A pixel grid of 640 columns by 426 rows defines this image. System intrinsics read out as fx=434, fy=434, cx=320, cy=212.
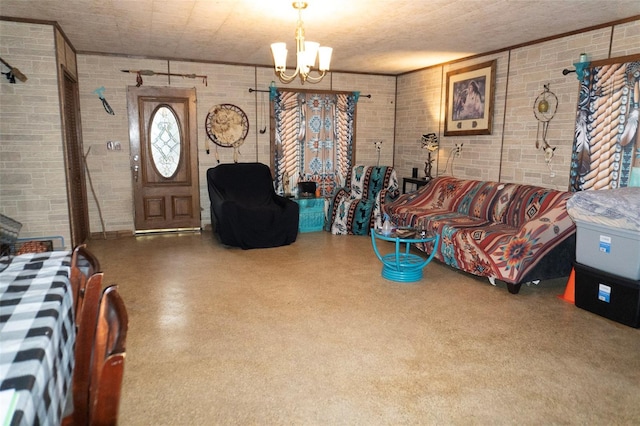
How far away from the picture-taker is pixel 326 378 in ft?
8.16

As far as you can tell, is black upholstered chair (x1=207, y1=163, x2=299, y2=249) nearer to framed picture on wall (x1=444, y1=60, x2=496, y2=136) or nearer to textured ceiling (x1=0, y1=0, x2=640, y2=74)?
textured ceiling (x1=0, y1=0, x2=640, y2=74)

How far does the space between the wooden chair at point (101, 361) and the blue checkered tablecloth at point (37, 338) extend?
0.06m

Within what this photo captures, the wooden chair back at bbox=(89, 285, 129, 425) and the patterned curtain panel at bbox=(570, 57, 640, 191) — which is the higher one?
the patterned curtain panel at bbox=(570, 57, 640, 191)

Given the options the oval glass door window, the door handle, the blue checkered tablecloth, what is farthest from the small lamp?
the blue checkered tablecloth

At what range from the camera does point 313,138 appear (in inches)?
269

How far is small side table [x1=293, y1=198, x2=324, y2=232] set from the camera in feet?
20.7

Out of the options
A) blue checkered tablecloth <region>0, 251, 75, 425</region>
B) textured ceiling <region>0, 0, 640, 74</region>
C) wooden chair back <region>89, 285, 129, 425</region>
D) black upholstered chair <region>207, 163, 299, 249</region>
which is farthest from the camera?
black upholstered chair <region>207, 163, 299, 249</region>

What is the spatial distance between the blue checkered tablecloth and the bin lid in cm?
347

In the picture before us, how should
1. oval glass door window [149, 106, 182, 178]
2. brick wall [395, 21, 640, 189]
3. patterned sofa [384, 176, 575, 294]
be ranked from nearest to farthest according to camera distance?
1. patterned sofa [384, 176, 575, 294]
2. brick wall [395, 21, 640, 189]
3. oval glass door window [149, 106, 182, 178]

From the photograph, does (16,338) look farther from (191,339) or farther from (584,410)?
(584,410)

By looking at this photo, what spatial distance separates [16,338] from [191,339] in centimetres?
174

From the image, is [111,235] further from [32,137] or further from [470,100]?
[470,100]

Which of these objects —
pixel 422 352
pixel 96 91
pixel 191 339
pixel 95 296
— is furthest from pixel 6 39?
pixel 422 352

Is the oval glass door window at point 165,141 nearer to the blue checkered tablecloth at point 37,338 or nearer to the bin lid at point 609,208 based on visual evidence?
the blue checkered tablecloth at point 37,338
